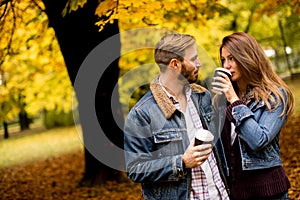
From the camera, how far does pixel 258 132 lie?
8.20ft

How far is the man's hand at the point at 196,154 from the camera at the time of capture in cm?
229

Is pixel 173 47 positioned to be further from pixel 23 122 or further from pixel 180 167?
pixel 23 122

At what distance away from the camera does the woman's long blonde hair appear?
8.71 feet

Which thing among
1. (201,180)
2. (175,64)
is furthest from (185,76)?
(201,180)

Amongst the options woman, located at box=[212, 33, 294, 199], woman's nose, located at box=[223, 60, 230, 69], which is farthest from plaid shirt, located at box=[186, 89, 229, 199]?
woman's nose, located at box=[223, 60, 230, 69]

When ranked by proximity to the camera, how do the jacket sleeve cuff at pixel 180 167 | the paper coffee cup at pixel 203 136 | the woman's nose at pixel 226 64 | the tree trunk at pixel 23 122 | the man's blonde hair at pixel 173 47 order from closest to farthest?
the paper coffee cup at pixel 203 136
the jacket sleeve cuff at pixel 180 167
the man's blonde hair at pixel 173 47
the woman's nose at pixel 226 64
the tree trunk at pixel 23 122

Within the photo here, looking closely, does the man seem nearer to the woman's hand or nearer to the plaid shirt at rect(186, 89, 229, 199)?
the plaid shirt at rect(186, 89, 229, 199)

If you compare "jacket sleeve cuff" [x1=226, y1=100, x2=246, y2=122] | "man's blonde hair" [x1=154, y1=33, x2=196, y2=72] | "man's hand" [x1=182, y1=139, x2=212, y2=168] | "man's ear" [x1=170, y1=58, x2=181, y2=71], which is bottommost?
"man's hand" [x1=182, y1=139, x2=212, y2=168]

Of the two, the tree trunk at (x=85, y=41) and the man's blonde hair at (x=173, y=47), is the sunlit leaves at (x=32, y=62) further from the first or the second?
the man's blonde hair at (x=173, y=47)

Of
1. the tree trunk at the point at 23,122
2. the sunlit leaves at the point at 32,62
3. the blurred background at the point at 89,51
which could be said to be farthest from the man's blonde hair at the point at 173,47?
the tree trunk at the point at 23,122

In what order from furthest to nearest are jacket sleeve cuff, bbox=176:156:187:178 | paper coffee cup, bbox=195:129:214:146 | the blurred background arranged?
1. the blurred background
2. jacket sleeve cuff, bbox=176:156:187:178
3. paper coffee cup, bbox=195:129:214:146

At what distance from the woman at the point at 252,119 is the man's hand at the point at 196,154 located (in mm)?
340

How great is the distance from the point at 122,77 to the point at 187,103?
35.1 ft

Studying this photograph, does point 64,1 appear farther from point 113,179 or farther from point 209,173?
point 209,173
